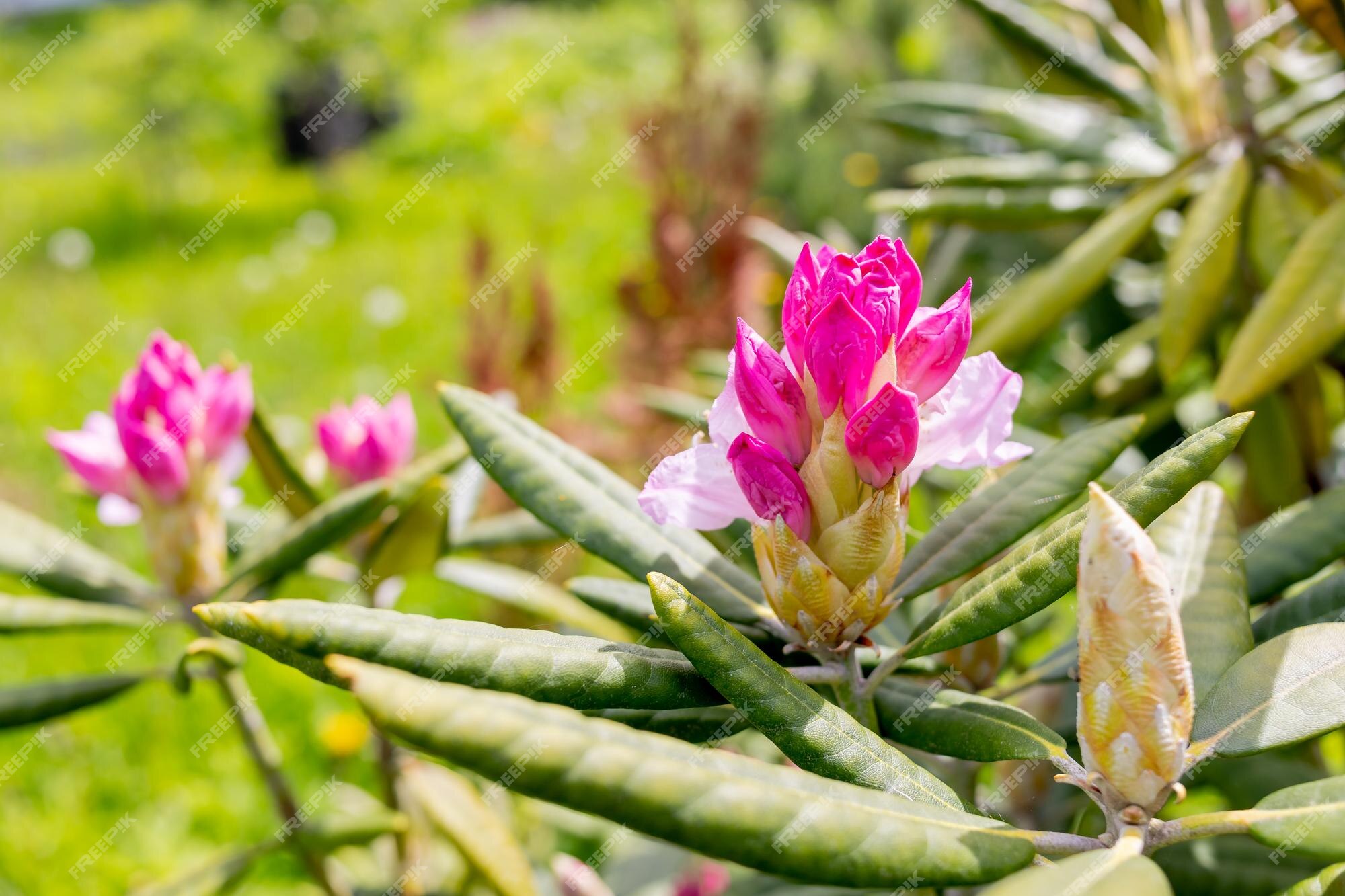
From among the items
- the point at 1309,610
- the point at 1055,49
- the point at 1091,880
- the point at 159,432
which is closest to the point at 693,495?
the point at 1091,880

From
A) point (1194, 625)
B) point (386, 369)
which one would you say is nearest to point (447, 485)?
point (1194, 625)

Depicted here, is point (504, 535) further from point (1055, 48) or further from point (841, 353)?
point (1055, 48)

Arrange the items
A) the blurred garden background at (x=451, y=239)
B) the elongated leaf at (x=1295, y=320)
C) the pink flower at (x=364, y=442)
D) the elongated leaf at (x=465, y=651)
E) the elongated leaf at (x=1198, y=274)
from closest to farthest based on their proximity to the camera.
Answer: the elongated leaf at (x=465, y=651)
the elongated leaf at (x=1295, y=320)
the elongated leaf at (x=1198, y=274)
the pink flower at (x=364, y=442)
the blurred garden background at (x=451, y=239)

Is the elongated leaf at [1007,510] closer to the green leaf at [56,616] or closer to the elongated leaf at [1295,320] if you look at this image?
the elongated leaf at [1295,320]

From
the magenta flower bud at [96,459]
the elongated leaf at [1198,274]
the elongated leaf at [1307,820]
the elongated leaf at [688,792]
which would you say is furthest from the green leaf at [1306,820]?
the magenta flower bud at [96,459]

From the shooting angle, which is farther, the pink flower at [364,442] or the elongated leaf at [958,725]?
the pink flower at [364,442]

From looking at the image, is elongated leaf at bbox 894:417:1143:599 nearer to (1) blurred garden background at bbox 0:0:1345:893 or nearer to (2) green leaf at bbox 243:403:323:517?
(1) blurred garden background at bbox 0:0:1345:893

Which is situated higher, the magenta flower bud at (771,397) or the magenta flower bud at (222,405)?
the magenta flower bud at (222,405)
